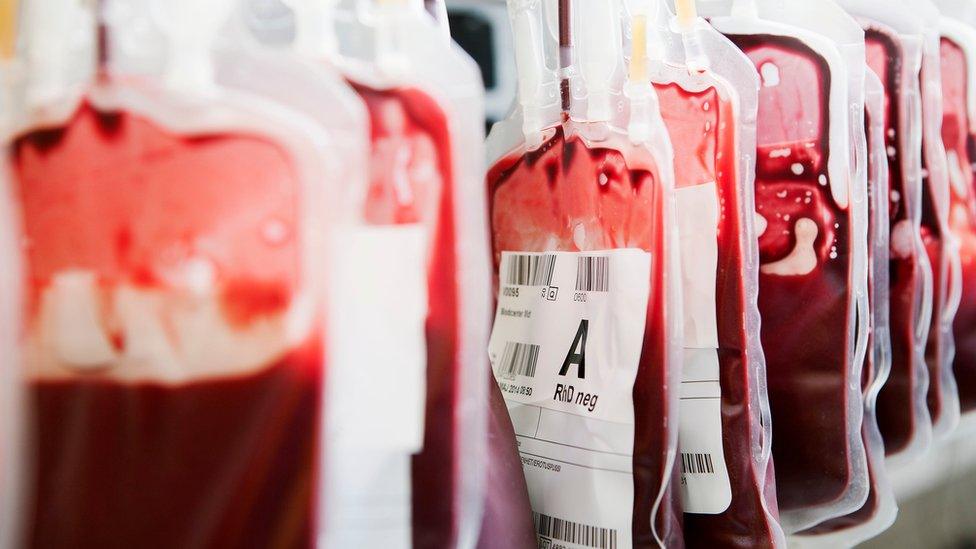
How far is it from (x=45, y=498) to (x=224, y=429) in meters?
0.07

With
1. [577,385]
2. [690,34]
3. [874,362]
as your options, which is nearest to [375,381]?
[577,385]

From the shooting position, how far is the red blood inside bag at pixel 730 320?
1.62ft

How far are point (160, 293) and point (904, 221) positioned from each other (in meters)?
0.58

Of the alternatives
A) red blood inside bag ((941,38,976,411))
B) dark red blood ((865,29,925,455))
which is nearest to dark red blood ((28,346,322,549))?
dark red blood ((865,29,925,455))

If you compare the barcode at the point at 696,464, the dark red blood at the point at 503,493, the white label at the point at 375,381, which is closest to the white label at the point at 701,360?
the barcode at the point at 696,464

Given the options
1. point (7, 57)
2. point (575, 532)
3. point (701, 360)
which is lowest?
point (575, 532)

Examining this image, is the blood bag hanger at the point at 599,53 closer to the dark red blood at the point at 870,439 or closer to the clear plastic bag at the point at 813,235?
the clear plastic bag at the point at 813,235

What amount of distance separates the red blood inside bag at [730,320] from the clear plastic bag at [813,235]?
8 cm

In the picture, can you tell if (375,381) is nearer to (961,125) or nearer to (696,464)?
(696,464)

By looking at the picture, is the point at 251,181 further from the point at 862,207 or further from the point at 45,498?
the point at 862,207

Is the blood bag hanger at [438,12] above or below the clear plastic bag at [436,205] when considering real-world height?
above

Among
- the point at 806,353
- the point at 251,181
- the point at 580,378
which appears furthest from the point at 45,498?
the point at 806,353

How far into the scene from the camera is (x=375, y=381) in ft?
1.13

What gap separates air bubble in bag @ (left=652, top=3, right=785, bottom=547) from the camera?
0.50 metres
